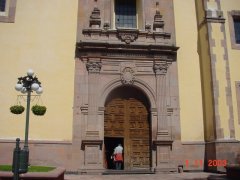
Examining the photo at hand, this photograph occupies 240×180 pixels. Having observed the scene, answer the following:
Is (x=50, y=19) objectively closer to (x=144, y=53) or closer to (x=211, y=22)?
(x=144, y=53)

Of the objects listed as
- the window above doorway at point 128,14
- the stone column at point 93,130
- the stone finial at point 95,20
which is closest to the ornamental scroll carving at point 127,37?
the window above doorway at point 128,14

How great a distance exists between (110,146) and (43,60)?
20.1ft

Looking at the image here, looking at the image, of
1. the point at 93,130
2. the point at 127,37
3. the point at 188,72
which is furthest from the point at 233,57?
the point at 93,130

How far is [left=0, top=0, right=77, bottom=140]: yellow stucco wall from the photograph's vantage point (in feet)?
56.0

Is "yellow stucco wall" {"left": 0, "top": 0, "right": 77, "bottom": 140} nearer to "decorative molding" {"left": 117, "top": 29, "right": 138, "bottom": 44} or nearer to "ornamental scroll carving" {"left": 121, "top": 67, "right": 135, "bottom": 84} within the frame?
"decorative molding" {"left": 117, "top": 29, "right": 138, "bottom": 44}

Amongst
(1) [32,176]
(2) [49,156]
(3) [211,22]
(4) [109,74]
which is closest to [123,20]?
(4) [109,74]

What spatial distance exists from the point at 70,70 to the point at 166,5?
23.0 ft

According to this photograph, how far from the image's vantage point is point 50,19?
18.6 m

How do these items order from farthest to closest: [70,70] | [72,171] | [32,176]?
[70,70]
[72,171]
[32,176]

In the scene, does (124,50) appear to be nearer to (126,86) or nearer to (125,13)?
(126,86)

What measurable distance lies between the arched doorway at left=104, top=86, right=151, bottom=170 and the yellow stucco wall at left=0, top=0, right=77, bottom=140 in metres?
2.31

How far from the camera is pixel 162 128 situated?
17609 mm

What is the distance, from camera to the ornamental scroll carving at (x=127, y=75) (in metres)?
18.2
